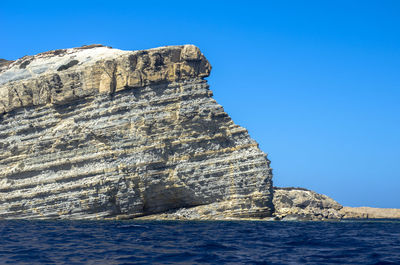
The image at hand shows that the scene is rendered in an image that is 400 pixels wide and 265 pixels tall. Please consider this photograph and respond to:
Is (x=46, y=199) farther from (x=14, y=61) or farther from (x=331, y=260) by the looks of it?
(x=331, y=260)

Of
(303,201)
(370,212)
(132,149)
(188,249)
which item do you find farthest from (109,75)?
(370,212)

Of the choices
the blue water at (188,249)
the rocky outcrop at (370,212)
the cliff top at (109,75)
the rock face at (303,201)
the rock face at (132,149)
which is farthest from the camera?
the rocky outcrop at (370,212)

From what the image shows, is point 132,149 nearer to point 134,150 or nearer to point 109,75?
point 134,150

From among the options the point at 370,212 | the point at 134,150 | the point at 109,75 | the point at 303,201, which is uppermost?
the point at 109,75

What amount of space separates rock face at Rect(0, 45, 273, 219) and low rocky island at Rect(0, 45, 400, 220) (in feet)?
0.27

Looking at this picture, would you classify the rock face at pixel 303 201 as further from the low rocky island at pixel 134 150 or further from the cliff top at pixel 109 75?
the cliff top at pixel 109 75

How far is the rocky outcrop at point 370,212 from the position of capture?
6774 cm

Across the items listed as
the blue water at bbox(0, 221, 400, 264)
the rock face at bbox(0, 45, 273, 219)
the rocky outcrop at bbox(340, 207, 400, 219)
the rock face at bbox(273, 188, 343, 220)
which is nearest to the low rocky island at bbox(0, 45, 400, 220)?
the rock face at bbox(0, 45, 273, 219)

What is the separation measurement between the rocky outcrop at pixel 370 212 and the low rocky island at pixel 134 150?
32.8m

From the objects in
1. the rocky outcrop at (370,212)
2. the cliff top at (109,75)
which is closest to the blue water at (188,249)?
the cliff top at (109,75)

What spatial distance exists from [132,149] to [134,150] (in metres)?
0.19

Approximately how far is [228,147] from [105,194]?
10.6 metres

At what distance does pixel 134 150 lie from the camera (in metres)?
36.7

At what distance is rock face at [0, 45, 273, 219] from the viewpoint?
36438 millimetres
